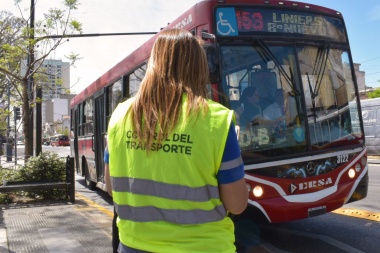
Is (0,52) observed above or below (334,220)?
above

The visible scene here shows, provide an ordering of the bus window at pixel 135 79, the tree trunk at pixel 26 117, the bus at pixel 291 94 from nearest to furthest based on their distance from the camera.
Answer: the bus at pixel 291 94 < the bus window at pixel 135 79 < the tree trunk at pixel 26 117

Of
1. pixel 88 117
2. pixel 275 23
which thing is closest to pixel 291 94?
pixel 275 23

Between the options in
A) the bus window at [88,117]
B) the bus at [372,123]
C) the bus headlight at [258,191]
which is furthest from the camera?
the bus at [372,123]

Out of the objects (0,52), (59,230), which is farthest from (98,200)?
(0,52)

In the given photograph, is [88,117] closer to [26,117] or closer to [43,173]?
[26,117]

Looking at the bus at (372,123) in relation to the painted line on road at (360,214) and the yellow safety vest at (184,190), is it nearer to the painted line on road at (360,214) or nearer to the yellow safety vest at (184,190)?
the painted line on road at (360,214)

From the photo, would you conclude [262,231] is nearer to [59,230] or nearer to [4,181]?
[59,230]

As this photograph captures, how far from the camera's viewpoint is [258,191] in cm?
486

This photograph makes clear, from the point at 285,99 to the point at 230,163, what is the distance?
3809mm

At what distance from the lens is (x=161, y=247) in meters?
1.69

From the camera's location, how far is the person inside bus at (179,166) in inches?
65.1

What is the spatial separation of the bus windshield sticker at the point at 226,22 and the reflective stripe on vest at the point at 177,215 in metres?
3.62

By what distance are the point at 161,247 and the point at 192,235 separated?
0.46 ft

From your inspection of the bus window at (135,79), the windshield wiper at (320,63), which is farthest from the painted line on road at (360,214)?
the bus window at (135,79)
